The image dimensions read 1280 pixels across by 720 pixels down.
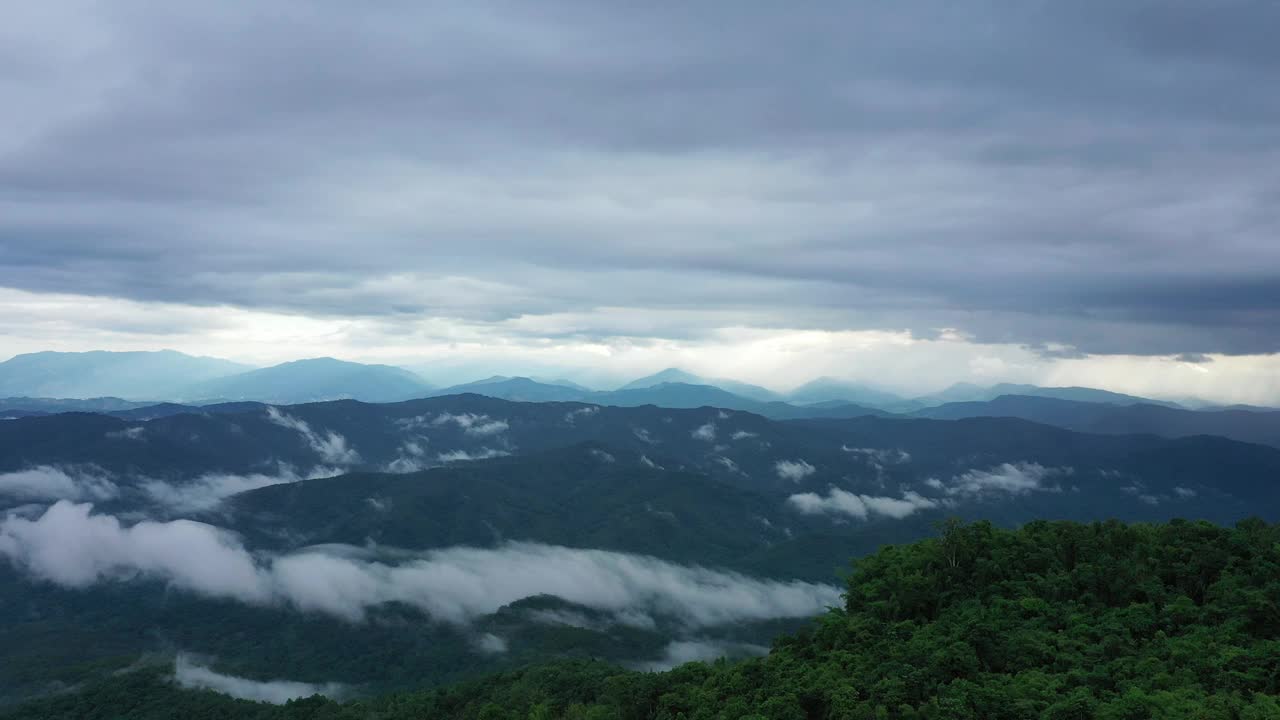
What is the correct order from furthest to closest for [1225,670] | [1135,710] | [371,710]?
1. [371,710]
2. [1225,670]
3. [1135,710]

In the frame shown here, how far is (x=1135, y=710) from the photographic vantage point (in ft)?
111

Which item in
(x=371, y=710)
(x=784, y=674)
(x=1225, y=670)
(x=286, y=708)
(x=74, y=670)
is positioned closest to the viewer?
(x=1225, y=670)

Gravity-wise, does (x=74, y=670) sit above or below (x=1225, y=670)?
below

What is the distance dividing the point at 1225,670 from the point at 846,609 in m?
27.5

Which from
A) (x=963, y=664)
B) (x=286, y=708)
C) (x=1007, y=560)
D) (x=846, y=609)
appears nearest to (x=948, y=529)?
(x=1007, y=560)

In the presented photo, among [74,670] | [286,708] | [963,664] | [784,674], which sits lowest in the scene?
[74,670]

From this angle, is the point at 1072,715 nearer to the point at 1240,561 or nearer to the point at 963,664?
the point at 963,664

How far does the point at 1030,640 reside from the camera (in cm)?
4409

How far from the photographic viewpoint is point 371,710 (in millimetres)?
121188

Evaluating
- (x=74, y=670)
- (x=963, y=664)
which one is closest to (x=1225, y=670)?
(x=963, y=664)

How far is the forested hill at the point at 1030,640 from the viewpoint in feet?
121

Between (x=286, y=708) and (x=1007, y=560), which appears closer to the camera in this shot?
(x=1007, y=560)

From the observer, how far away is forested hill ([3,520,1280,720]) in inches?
1454

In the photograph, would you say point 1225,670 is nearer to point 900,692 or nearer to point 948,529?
point 900,692
